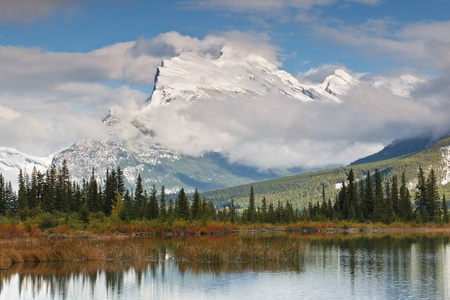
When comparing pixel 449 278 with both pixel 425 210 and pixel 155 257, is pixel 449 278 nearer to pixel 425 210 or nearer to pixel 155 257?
pixel 155 257

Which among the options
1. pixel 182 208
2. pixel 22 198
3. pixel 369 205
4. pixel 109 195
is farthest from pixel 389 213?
pixel 22 198

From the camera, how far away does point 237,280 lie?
2238 inches

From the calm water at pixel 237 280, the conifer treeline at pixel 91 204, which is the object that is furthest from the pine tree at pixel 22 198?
the calm water at pixel 237 280

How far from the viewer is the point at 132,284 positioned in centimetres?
5556

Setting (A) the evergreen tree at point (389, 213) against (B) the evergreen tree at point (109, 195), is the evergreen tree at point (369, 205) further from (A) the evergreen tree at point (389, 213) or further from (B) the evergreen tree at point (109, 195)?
(B) the evergreen tree at point (109, 195)

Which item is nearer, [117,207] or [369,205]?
[117,207]

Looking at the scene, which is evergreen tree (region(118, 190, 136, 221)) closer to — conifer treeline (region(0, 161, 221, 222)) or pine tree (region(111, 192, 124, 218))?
conifer treeline (region(0, 161, 221, 222))

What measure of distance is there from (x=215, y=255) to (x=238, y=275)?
428 inches

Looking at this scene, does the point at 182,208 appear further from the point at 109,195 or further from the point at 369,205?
the point at 369,205

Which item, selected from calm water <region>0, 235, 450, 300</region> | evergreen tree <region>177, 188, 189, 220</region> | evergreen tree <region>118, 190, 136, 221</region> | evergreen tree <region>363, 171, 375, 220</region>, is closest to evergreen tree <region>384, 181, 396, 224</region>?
evergreen tree <region>363, 171, 375, 220</region>

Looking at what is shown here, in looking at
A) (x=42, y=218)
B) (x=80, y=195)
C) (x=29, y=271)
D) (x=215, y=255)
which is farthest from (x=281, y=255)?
(x=80, y=195)

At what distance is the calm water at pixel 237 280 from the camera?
50.5 meters

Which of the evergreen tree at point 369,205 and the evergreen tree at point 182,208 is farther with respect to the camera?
the evergreen tree at point 369,205

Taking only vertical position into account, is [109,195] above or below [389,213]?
above
